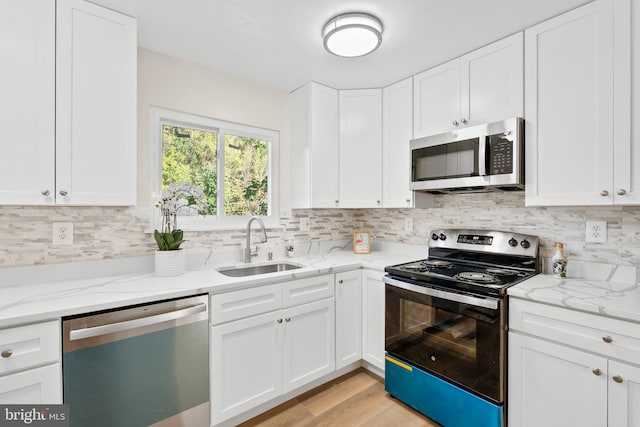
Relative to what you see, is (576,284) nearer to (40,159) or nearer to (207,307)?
(207,307)

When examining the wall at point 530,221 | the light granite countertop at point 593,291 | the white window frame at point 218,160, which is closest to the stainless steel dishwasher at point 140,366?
the white window frame at point 218,160

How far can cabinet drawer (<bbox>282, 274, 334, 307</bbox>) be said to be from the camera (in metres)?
1.94

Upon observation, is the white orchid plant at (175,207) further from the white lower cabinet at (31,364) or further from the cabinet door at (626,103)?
the cabinet door at (626,103)

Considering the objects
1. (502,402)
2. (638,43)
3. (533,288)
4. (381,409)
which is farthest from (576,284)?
(381,409)

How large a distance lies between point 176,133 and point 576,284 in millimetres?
2686

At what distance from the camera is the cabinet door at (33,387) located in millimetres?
1132

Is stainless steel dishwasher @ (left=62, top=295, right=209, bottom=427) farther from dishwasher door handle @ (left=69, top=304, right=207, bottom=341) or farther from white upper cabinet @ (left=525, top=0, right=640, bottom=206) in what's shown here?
white upper cabinet @ (left=525, top=0, right=640, bottom=206)

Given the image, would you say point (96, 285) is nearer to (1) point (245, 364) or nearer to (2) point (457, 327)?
(1) point (245, 364)

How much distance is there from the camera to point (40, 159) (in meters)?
1.42

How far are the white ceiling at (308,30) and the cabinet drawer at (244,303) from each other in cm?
154

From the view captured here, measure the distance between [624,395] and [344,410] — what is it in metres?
1.43

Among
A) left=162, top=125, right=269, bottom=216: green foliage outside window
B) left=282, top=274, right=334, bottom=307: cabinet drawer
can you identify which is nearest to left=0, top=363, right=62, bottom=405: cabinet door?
left=282, top=274, right=334, bottom=307: cabinet drawer

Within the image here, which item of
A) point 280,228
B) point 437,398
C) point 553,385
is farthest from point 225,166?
point 553,385

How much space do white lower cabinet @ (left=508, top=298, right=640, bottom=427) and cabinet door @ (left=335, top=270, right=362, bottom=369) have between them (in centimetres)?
106
